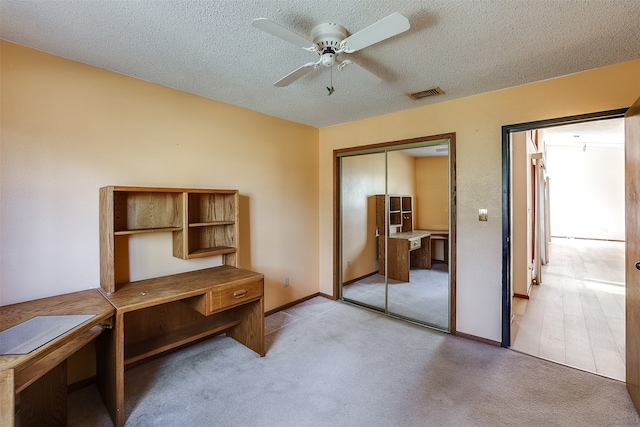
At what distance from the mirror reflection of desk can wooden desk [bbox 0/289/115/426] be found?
3.03 m

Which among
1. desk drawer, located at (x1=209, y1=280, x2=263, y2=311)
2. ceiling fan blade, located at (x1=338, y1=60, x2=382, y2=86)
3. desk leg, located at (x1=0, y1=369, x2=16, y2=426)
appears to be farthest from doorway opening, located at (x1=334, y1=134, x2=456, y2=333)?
desk leg, located at (x1=0, y1=369, x2=16, y2=426)

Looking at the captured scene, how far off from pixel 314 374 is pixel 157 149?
2.42m

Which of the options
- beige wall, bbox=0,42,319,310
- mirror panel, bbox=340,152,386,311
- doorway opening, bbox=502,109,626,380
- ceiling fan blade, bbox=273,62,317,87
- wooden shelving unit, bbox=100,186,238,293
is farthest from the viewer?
mirror panel, bbox=340,152,386,311

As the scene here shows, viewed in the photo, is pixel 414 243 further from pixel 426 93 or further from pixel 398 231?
pixel 426 93

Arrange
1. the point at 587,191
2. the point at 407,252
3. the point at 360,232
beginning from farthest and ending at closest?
the point at 587,191, the point at 360,232, the point at 407,252

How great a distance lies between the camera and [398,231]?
12.4 feet

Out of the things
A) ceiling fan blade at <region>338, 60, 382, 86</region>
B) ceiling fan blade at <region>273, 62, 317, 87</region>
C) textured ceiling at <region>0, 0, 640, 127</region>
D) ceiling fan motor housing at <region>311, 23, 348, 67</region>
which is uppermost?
textured ceiling at <region>0, 0, 640, 127</region>

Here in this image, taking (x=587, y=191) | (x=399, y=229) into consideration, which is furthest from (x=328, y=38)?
(x=587, y=191)

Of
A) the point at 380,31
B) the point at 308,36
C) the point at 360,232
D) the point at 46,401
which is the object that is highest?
the point at 308,36

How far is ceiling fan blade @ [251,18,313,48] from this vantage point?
1376 millimetres

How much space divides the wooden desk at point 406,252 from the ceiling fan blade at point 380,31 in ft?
8.07

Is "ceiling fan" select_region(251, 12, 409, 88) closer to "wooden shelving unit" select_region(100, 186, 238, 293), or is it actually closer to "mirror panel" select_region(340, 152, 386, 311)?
"wooden shelving unit" select_region(100, 186, 238, 293)

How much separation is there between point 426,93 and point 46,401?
3.77 metres

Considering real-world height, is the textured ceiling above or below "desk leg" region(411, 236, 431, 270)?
above
